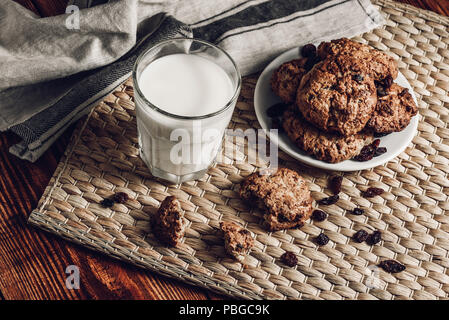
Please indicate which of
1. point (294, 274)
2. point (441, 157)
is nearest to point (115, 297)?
point (294, 274)

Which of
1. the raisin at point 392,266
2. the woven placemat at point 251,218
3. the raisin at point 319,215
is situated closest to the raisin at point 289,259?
the woven placemat at point 251,218

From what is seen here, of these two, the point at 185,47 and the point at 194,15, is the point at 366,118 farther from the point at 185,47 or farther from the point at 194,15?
the point at 194,15

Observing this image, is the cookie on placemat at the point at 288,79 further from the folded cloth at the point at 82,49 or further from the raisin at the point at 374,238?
the raisin at the point at 374,238

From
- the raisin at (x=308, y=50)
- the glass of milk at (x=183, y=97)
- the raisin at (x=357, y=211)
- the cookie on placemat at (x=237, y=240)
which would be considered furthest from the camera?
the raisin at (x=308, y=50)

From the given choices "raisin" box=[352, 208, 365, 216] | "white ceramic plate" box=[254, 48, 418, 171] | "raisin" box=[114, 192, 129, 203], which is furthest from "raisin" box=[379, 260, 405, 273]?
"raisin" box=[114, 192, 129, 203]

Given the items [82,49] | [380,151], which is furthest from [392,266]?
[82,49]

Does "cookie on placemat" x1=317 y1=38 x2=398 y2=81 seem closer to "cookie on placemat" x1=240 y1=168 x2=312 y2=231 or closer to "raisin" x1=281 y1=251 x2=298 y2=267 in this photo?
"cookie on placemat" x1=240 y1=168 x2=312 y2=231

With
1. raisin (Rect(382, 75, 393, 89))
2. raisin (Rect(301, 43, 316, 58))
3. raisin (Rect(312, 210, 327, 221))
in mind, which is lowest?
raisin (Rect(312, 210, 327, 221))

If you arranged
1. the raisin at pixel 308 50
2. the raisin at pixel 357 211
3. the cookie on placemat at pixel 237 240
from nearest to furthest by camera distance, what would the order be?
the cookie on placemat at pixel 237 240
the raisin at pixel 357 211
the raisin at pixel 308 50
